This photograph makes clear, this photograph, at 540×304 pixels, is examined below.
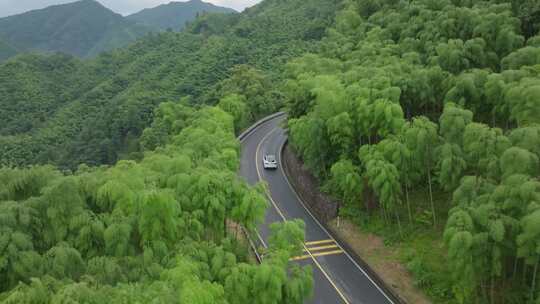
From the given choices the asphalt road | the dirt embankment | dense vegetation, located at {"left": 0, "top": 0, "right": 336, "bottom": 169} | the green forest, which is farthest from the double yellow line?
dense vegetation, located at {"left": 0, "top": 0, "right": 336, "bottom": 169}

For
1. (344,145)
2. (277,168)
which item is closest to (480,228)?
(344,145)

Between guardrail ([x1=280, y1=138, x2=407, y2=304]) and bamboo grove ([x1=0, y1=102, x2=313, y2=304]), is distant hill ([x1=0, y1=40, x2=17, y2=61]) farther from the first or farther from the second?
bamboo grove ([x1=0, y1=102, x2=313, y2=304])

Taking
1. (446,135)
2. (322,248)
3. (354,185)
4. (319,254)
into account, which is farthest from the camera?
(322,248)

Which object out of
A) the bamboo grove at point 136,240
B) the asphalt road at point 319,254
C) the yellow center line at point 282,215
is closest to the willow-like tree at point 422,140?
the asphalt road at point 319,254

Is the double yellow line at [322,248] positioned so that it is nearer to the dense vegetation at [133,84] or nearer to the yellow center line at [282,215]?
the yellow center line at [282,215]

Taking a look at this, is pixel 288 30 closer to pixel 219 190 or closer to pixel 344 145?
pixel 344 145

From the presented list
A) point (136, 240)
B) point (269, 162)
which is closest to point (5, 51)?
point (269, 162)

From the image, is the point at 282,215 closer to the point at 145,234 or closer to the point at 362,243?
the point at 362,243
